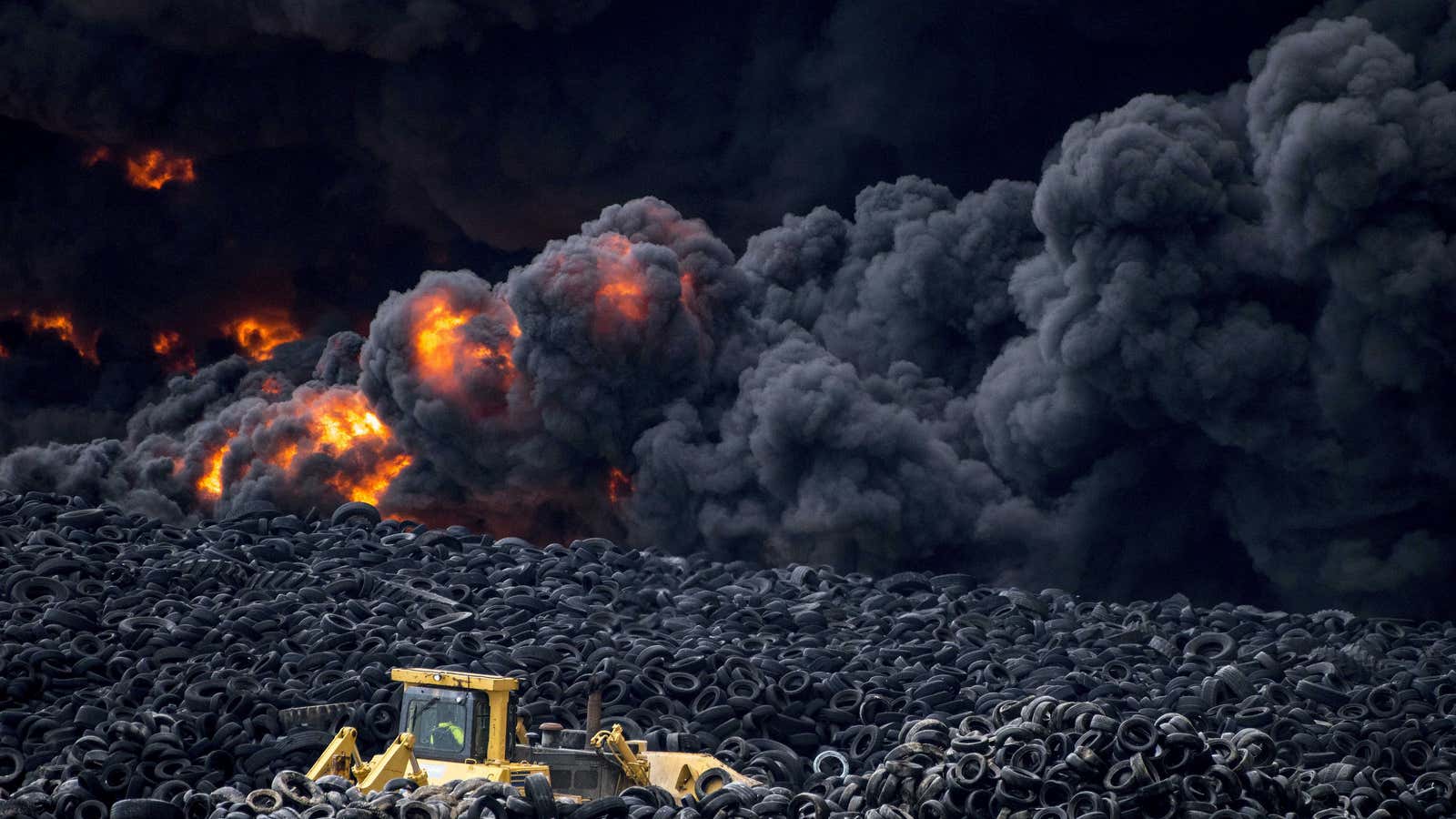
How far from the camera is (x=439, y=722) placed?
1973 cm

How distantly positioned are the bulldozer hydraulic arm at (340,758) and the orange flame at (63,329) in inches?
2418

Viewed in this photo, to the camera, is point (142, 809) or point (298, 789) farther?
point (142, 809)

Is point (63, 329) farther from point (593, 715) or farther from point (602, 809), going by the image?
point (602, 809)

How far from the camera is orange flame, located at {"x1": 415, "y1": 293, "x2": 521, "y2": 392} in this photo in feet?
171

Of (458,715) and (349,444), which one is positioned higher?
(349,444)

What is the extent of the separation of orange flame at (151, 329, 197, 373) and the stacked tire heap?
129ft

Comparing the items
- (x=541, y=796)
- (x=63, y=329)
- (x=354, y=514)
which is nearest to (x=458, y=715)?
(x=541, y=796)

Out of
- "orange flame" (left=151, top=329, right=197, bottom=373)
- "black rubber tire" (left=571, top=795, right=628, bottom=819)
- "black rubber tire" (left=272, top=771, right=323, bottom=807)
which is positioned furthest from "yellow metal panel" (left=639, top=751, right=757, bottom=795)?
"orange flame" (left=151, top=329, right=197, bottom=373)

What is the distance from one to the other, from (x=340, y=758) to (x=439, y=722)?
1.78 metres

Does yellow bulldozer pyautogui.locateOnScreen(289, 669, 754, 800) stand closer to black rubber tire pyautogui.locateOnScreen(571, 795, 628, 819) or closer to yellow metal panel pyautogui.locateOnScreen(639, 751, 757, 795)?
yellow metal panel pyautogui.locateOnScreen(639, 751, 757, 795)

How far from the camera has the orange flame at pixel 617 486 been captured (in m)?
52.9

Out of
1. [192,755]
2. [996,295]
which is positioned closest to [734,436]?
[996,295]

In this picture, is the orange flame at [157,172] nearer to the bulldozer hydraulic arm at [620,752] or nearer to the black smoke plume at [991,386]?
the black smoke plume at [991,386]

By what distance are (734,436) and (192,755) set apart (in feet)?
97.3
